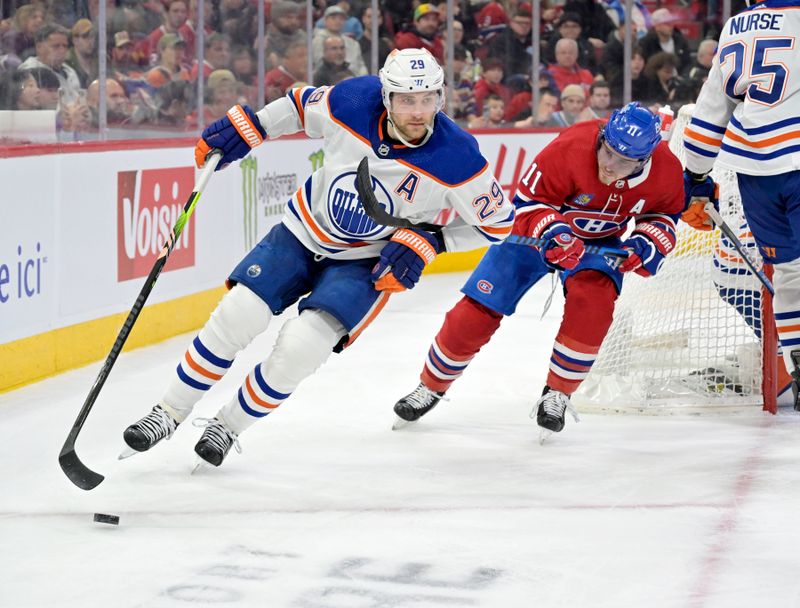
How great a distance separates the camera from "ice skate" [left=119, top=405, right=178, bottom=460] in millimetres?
2973

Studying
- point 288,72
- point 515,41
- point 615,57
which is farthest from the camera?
point 615,57

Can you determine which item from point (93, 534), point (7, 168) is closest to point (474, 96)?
point (7, 168)

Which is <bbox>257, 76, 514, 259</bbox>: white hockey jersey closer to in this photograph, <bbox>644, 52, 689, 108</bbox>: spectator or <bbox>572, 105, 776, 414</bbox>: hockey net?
<bbox>572, 105, 776, 414</bbox>: hockey net

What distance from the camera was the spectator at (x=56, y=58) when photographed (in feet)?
14.5

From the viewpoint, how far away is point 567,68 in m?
8.22

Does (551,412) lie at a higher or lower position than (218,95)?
lower

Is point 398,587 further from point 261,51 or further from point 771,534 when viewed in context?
point 261,51

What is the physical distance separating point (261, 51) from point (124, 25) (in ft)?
4.71

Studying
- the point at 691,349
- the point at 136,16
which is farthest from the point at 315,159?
the point at 691,349

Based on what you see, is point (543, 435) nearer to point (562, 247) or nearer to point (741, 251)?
point (562, 247)

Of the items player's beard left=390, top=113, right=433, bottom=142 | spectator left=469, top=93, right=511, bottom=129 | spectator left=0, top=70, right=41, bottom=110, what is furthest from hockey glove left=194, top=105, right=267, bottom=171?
spectator left=469, top=93, right=511, bottom=129

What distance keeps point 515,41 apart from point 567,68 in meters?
0.40

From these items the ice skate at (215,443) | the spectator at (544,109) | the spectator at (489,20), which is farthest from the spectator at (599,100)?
the ice skate at (215,443)

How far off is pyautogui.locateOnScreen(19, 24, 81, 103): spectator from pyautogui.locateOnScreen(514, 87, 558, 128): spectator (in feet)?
12.9
